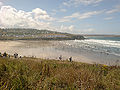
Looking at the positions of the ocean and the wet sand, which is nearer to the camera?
the wet sand

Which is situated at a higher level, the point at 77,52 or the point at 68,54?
the point at 77,52

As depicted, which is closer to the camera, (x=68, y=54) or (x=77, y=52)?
(x=68, y=54)

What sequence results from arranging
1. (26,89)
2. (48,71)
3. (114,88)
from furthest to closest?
1. (48,71)
2. (114,88)
3. (26,89)

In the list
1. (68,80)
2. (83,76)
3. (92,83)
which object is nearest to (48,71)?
(68,80)

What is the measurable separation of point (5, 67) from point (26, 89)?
2.31 meters

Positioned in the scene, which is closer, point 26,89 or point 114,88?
point 26,89

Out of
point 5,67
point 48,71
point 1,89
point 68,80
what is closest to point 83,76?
point 68,80

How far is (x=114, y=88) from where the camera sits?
2.75 m

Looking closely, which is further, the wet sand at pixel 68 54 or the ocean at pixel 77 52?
the ocean at pixel 77 52

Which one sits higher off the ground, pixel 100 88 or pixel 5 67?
pixel 5 67

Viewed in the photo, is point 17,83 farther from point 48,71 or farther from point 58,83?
point 48,71

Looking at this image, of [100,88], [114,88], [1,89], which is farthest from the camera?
[100,88]

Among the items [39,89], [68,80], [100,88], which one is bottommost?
[100,88]

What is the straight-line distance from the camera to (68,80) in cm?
311
